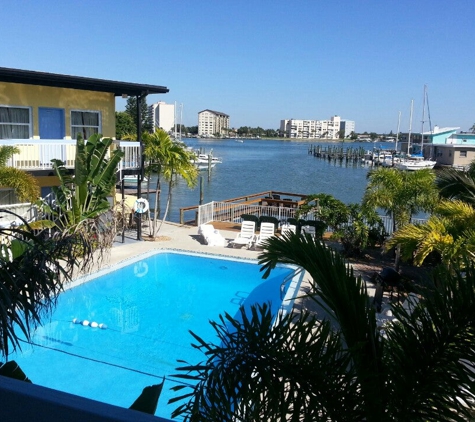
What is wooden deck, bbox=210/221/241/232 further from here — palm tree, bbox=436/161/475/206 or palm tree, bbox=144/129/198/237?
palm tree, bbox=436/161/475/206

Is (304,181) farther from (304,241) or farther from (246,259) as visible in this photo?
(304,241)

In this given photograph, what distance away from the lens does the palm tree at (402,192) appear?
52.7 feet

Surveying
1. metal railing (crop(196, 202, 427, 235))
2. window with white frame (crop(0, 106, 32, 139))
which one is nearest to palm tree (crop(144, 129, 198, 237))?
metal railing (crop(196, 202, 427, 235))

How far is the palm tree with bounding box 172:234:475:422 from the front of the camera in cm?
273

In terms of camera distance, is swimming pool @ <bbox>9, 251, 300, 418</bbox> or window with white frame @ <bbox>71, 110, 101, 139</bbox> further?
window with white frame @ <bbox>71, 110, 101, 139</bbox>

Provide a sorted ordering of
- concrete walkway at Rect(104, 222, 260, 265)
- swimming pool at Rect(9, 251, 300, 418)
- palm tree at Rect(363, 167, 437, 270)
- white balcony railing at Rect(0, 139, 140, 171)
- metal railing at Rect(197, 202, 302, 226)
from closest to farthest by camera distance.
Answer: swimming pool at Rect(9, 251, 300, 418) → palm tree at Rect(363, 167, 437, 270) → white balcony railing at Rect(0, 139, 140, 171) → concrete walkway at Rect(104, 222, 260, 265) → metal railing at Rect(197, 202, 302, 226)

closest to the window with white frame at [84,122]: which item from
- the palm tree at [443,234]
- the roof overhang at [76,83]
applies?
the roof overhang at [76,83]

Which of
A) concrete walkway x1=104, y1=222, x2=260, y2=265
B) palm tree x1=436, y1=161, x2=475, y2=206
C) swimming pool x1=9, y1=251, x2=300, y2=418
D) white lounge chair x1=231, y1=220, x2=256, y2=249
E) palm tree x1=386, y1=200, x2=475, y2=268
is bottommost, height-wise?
swimming pool x1=9, y1=251, x2=300, y2=418

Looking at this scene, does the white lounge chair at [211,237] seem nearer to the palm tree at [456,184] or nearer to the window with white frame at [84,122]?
the window with white frame at [84,122]

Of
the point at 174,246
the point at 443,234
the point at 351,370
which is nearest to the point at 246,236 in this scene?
the point at 174,246

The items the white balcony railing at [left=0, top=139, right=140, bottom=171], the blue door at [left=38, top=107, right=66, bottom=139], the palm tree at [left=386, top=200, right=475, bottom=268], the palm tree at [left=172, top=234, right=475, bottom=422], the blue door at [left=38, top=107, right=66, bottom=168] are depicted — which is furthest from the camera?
the blue door at [left=38, top=107, right=66, bottom=139]

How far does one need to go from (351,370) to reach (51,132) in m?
18.3

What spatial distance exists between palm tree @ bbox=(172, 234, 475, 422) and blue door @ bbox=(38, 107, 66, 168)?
16014mm

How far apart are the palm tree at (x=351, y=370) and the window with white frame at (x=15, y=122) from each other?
1687 cm
